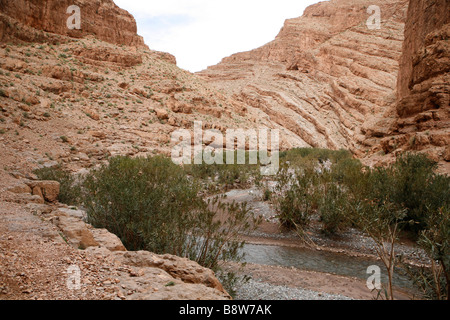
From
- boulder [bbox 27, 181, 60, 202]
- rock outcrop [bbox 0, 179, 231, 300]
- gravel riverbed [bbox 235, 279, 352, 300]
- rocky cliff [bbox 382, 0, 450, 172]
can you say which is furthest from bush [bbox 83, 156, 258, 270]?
rocky cliff [bbox 382, 0, 450, 172]

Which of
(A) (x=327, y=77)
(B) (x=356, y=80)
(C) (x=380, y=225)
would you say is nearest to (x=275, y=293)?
(C) (x=380, y=225)

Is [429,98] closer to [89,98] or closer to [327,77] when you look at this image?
[89,98]

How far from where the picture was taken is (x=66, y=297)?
2105 mm

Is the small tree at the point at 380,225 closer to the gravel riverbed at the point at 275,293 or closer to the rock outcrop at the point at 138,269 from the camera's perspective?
the gravel riverbed at the point at 275,293

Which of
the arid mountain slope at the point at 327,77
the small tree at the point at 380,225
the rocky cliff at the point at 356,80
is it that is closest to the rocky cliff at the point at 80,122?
the small tree at the point at 380,225

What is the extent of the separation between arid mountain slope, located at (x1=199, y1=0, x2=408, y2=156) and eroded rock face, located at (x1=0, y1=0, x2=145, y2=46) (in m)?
19.6

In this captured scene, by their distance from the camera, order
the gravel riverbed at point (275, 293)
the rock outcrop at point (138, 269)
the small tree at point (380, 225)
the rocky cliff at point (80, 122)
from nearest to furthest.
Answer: the rock outcrop at point (138, 269) < the rocky cliff at point (80, 122) < the small tree at point (380, 225) < the gravel riverbed at point (275, 293)

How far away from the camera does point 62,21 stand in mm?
25609

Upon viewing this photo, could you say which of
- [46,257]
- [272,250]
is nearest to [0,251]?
[46,257]

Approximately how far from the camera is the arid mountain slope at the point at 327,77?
3528 cm

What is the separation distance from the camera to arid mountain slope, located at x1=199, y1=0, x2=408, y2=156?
35.3 m

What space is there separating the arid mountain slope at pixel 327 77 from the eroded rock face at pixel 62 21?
1964 centimetres

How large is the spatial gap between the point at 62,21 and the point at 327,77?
3819 cm

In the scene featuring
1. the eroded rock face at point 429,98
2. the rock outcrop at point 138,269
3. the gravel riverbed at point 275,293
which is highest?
the eroded rock face at point 429,98
